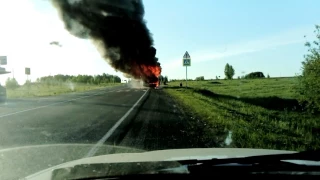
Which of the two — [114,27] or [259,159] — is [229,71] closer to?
[114,27]

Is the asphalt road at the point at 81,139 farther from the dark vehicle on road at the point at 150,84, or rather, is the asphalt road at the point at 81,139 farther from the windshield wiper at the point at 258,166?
the dark vehicle on road at the point at 150,84

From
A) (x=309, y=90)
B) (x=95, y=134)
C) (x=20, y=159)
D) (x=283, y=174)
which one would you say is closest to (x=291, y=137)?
(x=95, y=134)

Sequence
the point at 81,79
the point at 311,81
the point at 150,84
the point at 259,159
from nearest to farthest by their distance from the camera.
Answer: the point at 259,159
the point at 311,81
the point at 150,84
the point at 81,79

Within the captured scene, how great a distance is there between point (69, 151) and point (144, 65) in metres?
35.4

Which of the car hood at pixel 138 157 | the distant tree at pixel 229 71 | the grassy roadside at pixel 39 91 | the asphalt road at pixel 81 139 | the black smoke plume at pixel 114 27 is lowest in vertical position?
the grassy roadside at pixel 39 91

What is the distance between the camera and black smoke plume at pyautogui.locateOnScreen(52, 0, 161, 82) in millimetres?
24438

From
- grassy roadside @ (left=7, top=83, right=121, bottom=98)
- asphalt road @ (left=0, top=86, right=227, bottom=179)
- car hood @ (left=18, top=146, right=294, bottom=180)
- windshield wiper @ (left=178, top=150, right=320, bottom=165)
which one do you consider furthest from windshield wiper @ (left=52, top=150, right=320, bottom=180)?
grassy roadside @ (left=7, top=83, right=121, bottom=98)

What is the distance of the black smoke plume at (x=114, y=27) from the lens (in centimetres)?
2444

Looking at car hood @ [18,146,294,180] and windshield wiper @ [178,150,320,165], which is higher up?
windshield wiper @ [178,150,320,165]

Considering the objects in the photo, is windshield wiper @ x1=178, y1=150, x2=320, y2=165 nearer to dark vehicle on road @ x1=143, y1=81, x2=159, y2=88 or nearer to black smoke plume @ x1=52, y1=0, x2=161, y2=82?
black smoke plume @ x1=52, y1=0, x2=161, y2=82

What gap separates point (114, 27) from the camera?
28.7 m

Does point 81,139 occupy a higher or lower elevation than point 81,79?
lower

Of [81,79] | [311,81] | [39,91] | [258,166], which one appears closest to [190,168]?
[258,166]

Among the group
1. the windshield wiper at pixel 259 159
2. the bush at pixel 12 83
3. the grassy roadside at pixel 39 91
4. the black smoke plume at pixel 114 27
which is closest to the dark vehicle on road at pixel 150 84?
the grassy roadside at pixel 39 91
